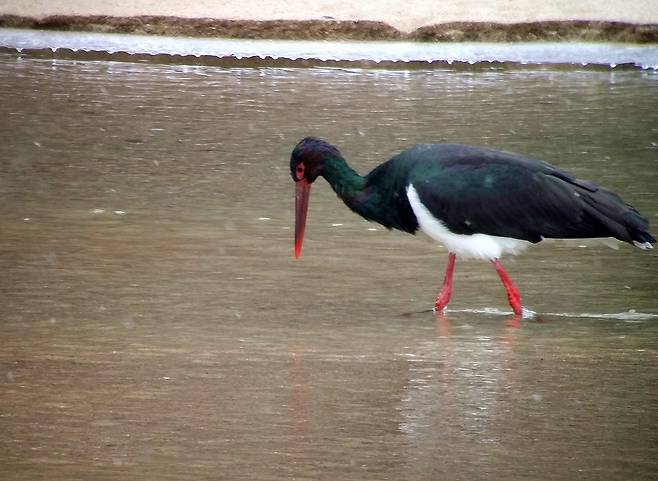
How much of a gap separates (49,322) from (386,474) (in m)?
2.21

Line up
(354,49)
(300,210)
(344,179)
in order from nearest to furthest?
(344,179) → (300,210) → (354,49)

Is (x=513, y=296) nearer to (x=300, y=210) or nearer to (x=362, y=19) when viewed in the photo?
(x=300, y=210)

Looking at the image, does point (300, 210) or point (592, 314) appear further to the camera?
point (300, 210)

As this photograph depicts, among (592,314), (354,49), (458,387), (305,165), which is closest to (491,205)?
(592,314)

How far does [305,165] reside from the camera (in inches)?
278

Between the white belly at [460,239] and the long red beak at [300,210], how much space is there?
0.65 meters

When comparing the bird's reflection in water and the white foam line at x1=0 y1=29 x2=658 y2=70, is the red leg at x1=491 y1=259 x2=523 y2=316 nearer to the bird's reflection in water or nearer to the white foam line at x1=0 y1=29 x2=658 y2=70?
the bird's reflection in water

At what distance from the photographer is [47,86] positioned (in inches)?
460

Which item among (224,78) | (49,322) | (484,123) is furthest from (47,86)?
(49,322)

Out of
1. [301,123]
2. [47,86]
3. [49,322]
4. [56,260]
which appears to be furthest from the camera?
[47,86]

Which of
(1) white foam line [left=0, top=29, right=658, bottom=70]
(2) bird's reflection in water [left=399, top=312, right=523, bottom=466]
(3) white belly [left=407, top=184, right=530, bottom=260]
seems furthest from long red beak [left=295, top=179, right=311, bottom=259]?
(1) white foam line [left=0, top=29, right=658, bottom=70]

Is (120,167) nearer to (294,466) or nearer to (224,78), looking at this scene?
(224,78)

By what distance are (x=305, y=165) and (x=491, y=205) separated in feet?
3.13

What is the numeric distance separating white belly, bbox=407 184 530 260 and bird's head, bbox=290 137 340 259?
544 millimetres
